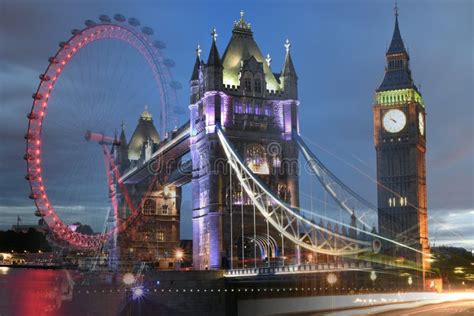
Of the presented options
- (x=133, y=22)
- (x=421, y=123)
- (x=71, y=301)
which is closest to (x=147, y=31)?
(x=133, y=22)

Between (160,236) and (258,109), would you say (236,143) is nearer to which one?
(258,109)

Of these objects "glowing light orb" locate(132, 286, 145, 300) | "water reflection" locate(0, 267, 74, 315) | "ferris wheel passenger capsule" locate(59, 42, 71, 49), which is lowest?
"water reflection" locate(0, 267, 74, 315)

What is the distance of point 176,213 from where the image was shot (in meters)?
123

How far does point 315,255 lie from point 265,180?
1033 cm

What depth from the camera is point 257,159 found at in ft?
270

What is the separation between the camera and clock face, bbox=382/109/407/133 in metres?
125

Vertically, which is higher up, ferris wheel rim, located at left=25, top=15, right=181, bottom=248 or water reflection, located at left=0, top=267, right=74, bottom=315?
ferris wheel rim, located at left=25, top=15, right=181, bottom=248

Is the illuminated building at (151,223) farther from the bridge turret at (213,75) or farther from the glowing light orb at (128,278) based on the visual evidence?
the glowing light orb at (128,278)

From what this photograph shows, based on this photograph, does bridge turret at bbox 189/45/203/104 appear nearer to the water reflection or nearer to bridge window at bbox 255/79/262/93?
bridge window at bbox 255/79/262/93

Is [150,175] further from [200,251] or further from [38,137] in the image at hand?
[38,137]

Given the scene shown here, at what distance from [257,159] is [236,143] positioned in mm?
3271

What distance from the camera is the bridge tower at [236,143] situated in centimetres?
7888

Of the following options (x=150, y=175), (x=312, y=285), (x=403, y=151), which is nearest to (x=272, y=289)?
(x=312, y=285)

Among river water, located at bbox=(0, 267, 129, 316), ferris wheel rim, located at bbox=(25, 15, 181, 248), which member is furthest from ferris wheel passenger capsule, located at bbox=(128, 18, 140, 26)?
river water, located at bbox=(0, 267, 129, 316)
